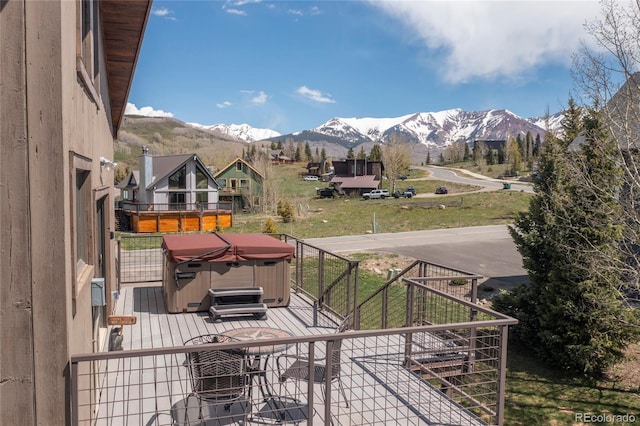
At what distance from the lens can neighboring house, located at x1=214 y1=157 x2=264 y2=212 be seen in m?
41.3

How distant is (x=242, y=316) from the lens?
862 centimetres

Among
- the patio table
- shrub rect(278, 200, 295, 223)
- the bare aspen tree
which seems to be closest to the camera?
the patio table

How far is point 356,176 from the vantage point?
62844 millimetres

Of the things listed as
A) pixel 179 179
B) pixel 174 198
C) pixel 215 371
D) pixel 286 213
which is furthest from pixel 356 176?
pixel 215 371

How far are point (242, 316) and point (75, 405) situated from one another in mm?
5364

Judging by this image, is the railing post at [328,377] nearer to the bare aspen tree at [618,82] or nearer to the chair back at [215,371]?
the chair back at [215,371]

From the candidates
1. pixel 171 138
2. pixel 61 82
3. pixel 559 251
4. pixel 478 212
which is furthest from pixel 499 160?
pixel 171 138

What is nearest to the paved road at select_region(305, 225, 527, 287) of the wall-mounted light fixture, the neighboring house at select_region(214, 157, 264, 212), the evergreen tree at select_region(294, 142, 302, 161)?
the wall-mounted light fixture

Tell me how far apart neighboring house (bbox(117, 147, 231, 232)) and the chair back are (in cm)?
2618

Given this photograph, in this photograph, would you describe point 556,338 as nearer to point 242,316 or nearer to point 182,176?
point 242,316

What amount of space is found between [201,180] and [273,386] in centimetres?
3000

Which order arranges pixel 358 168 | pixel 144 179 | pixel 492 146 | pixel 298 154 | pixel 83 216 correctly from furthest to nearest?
pixel 492 146, pixel 298 154, pixel 358 168, pixel 144 179, pixel 83 216

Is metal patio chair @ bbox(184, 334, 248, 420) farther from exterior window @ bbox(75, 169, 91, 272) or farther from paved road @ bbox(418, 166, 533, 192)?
paved road @ bbox(418, 166, 533, 192)

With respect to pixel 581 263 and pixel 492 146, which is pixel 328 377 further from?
pixel 492 146
